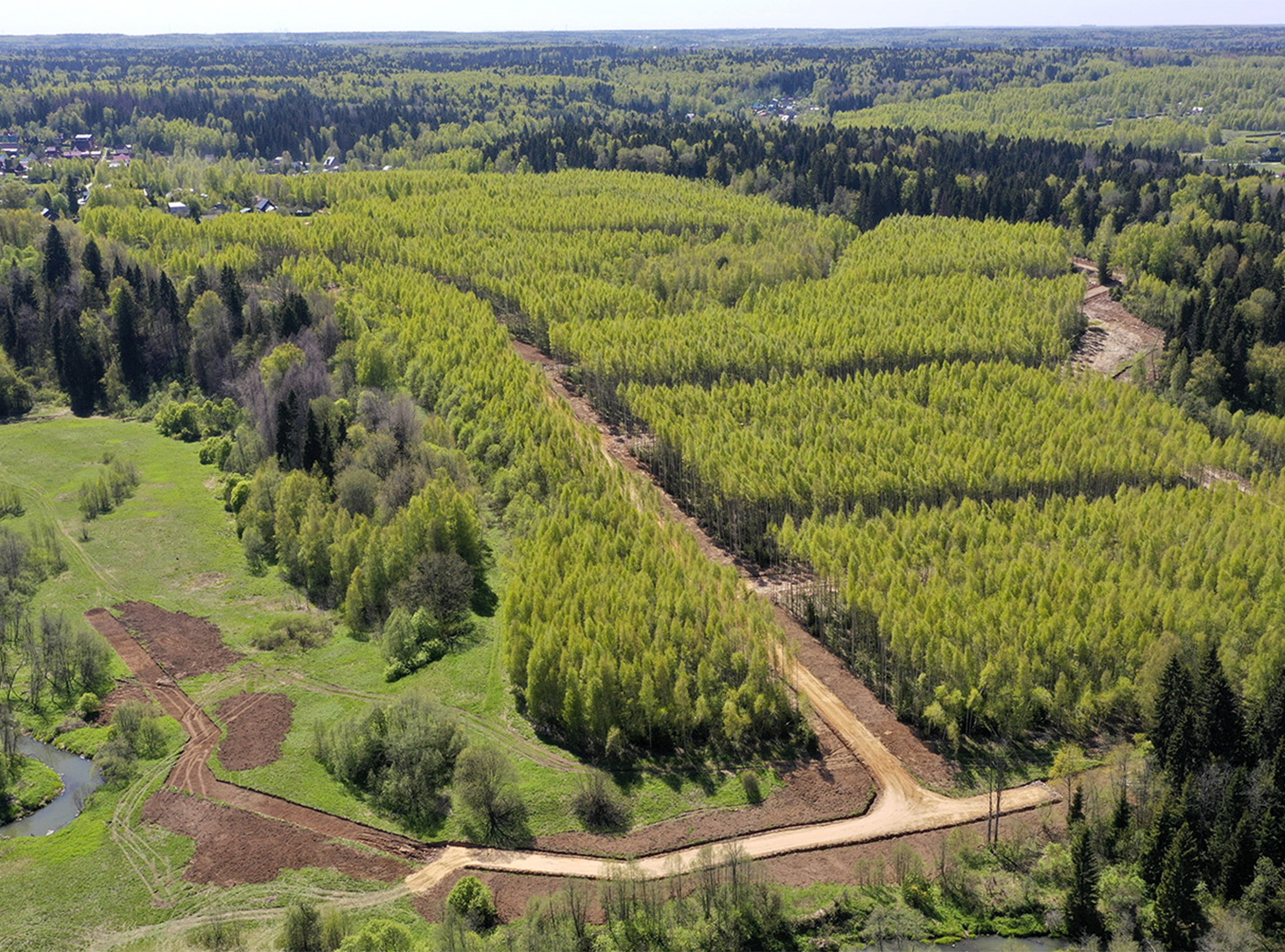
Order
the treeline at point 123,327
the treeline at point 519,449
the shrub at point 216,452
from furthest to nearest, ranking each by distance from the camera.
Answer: the treeline at point 123,327 → the shrub at point 216,452 → the treeline at point 519,449

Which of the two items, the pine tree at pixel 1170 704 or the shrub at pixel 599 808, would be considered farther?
the pine tree at pixel 1170 704

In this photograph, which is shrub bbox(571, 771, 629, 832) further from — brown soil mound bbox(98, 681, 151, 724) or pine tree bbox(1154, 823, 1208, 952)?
brown soil mound bbox(98, 681, 151, 724)

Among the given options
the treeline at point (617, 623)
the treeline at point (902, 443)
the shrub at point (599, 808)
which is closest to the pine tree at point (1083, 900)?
the treeline at point (617, 623)

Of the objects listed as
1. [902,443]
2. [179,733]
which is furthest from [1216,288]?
[179,733]

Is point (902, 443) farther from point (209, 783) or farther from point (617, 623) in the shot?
point (209, 783)

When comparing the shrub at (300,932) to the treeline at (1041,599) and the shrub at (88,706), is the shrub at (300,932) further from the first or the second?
the treeline at (1041,599)
